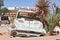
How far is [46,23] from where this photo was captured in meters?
15.0

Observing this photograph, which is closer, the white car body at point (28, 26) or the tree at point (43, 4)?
the white car body at point (28, 26)

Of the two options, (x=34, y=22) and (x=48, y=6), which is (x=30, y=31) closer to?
(x=34, y=22)

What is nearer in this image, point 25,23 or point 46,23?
point 25,23

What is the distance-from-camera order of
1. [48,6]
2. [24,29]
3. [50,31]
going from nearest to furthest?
[24,29]
[50,31]
[48,6]

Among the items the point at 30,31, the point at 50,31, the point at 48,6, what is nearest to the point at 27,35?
the point at 30,31

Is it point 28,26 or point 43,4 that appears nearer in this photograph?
point 28,26

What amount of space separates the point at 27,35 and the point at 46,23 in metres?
2.44

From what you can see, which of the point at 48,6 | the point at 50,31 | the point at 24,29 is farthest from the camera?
the point at 48,6

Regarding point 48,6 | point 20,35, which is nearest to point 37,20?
point 20,35

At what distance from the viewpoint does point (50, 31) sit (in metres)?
14.3

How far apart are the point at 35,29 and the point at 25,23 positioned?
650mm

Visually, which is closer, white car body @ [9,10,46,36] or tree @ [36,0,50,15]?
white car body @ [9,10,46,36]

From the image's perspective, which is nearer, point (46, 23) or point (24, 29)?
point (24, 29)

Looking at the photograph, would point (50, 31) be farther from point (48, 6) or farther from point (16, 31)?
point (48, 6)
